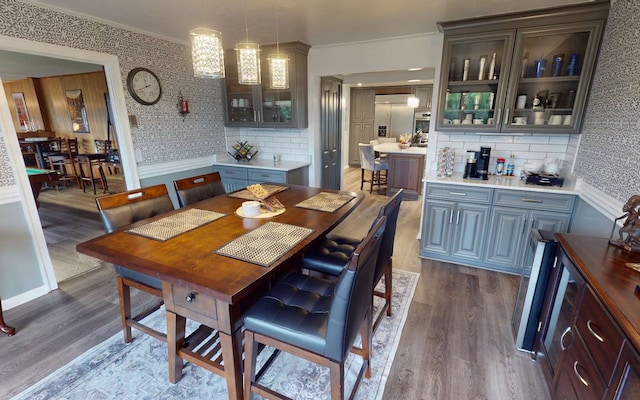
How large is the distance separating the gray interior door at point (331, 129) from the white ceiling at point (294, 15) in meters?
1.04

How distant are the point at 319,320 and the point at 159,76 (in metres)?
3.41

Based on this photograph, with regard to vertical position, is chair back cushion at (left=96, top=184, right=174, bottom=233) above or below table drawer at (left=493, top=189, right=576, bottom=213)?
above

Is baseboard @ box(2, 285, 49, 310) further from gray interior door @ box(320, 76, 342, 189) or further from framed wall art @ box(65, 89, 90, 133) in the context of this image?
framed wall art @ box(65, 89, 90, 133)

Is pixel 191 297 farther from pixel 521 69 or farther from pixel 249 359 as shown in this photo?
pixel 521 69

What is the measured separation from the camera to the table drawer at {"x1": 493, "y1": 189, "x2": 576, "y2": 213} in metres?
2.54

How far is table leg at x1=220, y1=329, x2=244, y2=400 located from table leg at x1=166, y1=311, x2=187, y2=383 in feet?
1.19

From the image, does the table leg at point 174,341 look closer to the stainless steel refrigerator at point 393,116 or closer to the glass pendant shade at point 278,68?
the glass pendant shade at point 278,68

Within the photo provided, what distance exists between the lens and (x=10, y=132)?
225cm

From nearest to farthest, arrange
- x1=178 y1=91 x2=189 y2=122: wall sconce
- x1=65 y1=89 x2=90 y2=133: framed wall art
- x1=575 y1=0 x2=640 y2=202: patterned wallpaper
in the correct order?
1. x1=575 y1=0 x2=640 y2=202: patterned wallpaper
2. x1=178 y1=91 x2=189 y2=122: wall sconce
3. x1=65 y1=89 x2=90 y2=133: framed wall art

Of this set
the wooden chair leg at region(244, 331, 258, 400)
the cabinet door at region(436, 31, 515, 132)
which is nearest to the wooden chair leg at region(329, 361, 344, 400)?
the wooden chair leg at region(244, 331, 258, 400)

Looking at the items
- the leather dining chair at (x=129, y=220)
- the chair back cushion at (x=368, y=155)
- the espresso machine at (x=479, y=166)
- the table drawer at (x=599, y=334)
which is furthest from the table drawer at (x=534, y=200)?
the chair back cushion at (x=368, y=155)

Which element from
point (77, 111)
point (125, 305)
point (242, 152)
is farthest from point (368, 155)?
point (77, 111)

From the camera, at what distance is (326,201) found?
2.28m

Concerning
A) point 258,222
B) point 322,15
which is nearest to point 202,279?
point 258,222
